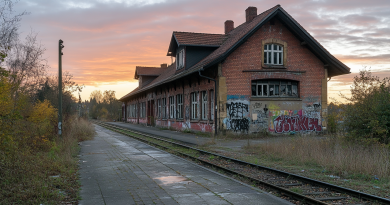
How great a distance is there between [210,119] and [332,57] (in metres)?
8.90

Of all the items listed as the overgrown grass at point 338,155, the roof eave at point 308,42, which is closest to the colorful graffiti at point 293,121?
the roof eave at point 308,42

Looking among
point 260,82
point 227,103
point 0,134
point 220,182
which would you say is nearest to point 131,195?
point 220,182

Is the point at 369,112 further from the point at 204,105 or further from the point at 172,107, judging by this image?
the point at 172,107

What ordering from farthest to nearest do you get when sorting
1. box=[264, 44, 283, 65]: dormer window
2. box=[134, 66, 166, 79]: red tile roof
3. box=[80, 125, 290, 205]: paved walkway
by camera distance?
1. box=[134, 66, 166, 79]: red tile roof
2. box=[264, 44, 283, 65]: dormer window
3. box=[80, 125, 290, 205]: paved walkway

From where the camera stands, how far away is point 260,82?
2161 cm

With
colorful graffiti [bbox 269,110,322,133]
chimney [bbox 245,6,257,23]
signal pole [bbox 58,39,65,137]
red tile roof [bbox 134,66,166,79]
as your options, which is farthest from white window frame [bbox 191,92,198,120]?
red tile roof [bbox 134,66,166,79]

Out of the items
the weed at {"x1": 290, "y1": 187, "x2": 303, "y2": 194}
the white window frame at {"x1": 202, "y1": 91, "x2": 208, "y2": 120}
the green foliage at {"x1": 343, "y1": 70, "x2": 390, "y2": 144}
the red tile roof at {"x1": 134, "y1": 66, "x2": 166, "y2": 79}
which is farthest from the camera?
the red tile roof at {"x1": 134, "y1": 66, "x2": 166, "y2": 79}

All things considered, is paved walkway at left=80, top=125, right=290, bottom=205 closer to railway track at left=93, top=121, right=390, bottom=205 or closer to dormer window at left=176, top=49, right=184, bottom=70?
railway track at left=93, top=121, right=390, bottom=205

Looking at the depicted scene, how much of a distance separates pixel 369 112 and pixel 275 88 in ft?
34.3

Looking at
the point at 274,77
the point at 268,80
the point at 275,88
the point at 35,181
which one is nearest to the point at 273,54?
the point at 274,77

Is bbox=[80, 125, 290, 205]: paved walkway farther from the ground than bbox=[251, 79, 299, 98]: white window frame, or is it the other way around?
bbox=[251, 79, 299, 98]: white window frame

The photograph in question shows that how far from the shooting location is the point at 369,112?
1135 cm

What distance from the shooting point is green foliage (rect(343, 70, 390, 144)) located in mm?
10969

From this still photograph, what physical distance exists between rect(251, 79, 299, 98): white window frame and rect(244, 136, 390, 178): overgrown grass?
770 cm
